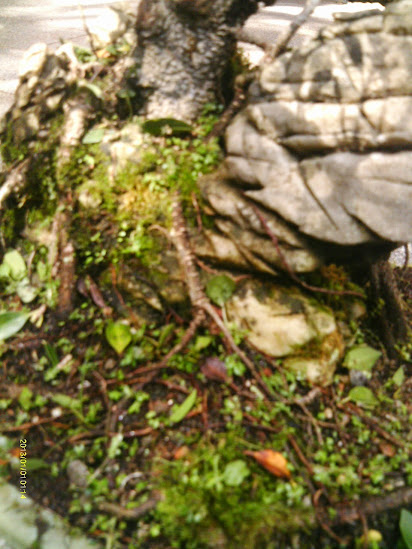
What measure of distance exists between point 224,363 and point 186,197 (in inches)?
36.7

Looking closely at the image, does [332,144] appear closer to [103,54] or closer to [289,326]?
[289,326]

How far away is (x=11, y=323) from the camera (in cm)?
217

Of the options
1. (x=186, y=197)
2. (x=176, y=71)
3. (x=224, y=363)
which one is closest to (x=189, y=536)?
(x=224, y=363)

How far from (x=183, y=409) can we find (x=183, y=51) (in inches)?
78.9

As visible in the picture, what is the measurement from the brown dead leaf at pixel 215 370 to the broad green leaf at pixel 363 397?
0.67m

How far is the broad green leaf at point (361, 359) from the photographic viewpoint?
7.24ft

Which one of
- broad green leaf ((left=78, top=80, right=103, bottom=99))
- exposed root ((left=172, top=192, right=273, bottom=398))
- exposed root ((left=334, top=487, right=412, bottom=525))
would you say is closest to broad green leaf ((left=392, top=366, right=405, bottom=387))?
exposed root ((left=334, top=487, right=412, bottom=525))

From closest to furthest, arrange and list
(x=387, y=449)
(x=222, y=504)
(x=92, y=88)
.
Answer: (x=222, y=504)
(x=387, y=449)
(x=92, y=88)

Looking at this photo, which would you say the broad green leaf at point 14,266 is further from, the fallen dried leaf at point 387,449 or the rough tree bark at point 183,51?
the fallen dried leaf at point 387,449

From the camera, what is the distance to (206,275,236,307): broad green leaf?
216 cm

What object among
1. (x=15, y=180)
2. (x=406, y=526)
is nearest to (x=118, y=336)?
(x=15, y=180)

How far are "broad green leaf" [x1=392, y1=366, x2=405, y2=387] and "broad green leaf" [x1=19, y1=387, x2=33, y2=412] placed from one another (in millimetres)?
1888

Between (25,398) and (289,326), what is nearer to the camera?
(25,398)

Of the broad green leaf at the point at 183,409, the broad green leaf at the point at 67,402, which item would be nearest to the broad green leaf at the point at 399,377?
the broad green leaf at the point at 183,409
